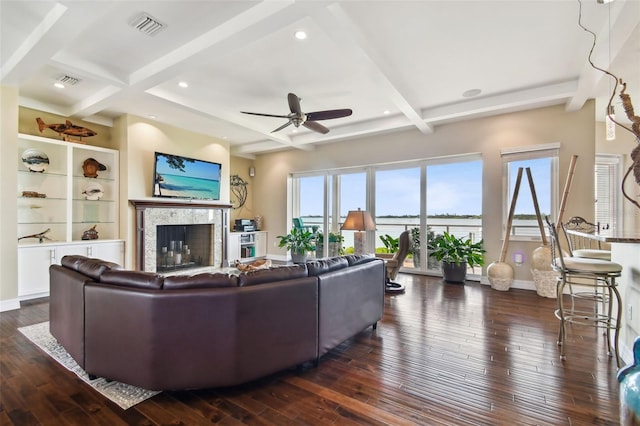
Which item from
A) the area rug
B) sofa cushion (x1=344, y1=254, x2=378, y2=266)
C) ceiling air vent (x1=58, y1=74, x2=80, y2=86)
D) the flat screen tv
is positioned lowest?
the area rug

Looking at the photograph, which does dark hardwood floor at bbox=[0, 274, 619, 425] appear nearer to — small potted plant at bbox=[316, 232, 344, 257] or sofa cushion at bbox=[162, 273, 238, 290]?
sofa cushion at bbox=[162, 273, 238, 290]

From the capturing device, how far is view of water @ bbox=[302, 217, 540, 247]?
507cm

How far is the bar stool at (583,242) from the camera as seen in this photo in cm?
306

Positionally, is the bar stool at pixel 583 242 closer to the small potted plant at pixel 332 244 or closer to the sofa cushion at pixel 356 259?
the sofa cushion at pixel 356 259

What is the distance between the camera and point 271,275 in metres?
2.17

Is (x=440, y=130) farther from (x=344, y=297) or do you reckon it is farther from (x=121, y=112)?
(x=121, y=112)

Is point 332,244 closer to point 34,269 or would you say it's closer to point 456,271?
point 456,271

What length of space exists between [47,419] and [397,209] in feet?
19.0

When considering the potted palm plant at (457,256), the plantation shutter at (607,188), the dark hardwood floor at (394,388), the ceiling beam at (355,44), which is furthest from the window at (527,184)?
the ceiling beam at (355,44)

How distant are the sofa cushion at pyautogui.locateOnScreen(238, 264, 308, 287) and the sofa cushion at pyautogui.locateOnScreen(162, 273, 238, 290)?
7 centimetres

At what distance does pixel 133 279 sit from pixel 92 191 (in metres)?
4.16

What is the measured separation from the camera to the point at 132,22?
2826 mm

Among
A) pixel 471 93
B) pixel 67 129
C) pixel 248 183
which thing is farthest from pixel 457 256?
pixel 67 129

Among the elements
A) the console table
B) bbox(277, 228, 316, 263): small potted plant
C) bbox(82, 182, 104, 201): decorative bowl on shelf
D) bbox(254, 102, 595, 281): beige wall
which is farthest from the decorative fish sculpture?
the console table
